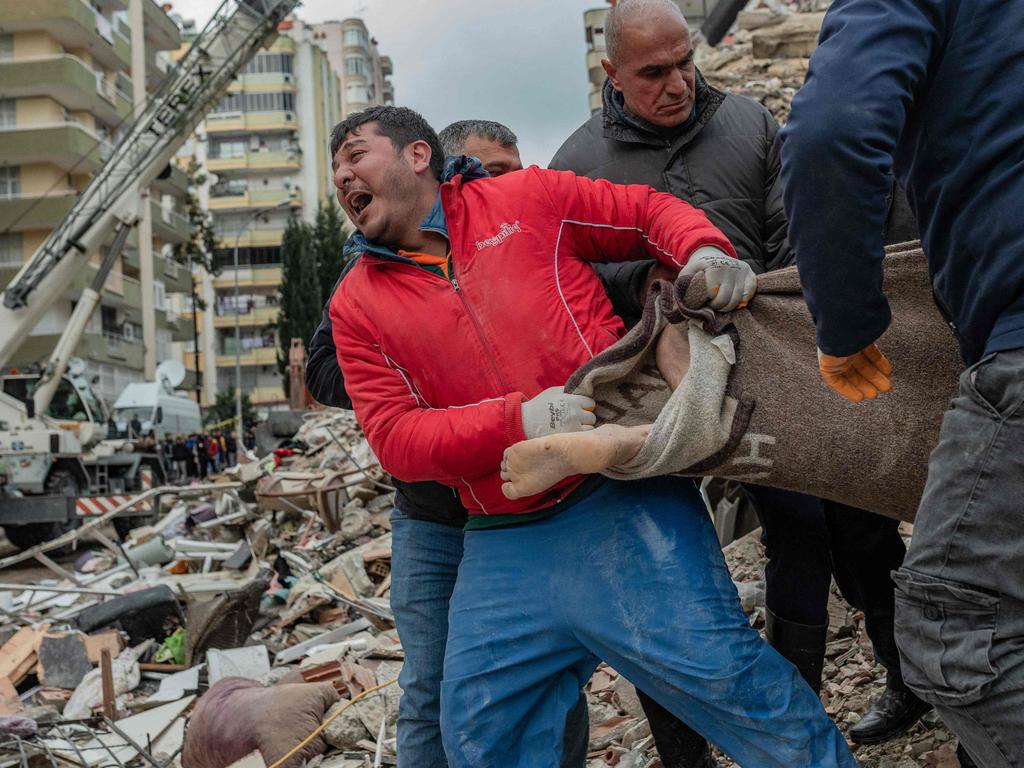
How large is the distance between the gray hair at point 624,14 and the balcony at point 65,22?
4256 cm

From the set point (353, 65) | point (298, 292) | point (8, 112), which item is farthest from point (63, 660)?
point (353, 65)

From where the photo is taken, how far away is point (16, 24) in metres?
40.8

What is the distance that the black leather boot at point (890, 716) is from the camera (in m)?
3.44

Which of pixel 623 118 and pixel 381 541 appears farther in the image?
pixel 381 541

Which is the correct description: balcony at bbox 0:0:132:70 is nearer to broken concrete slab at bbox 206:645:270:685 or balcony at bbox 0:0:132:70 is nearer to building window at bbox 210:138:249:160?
building window at bbox 210:138:249:160

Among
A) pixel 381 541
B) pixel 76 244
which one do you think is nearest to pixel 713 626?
pixel 381 541

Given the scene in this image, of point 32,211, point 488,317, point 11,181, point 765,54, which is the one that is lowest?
point 488,317

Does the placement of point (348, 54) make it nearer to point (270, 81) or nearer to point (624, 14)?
point (270, 81)

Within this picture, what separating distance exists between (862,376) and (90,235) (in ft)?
65.7

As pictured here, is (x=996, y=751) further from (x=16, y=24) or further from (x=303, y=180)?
(x=303, y=180)

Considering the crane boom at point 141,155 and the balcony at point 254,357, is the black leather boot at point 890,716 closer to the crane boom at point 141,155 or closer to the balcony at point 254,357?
the crane boom at point 141,155

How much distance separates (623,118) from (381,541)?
6877mm

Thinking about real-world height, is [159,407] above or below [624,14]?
below

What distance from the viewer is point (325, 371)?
3.60m
